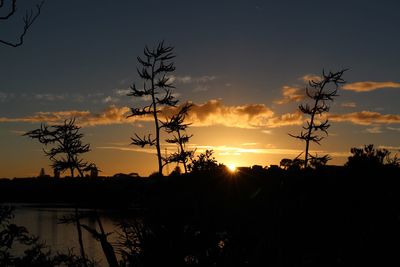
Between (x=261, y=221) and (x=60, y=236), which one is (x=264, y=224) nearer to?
(x=261, y=221)

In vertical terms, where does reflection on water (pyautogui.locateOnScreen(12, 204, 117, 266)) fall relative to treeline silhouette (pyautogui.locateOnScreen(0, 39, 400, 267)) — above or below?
below

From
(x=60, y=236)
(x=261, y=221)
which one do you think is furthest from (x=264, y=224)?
(x=60, y=236)

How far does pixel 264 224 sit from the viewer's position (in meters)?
4.02

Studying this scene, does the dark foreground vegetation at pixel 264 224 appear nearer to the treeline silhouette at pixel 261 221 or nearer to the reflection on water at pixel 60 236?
the treeline silhouette at pixel 261 221

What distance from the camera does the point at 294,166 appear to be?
646 cm

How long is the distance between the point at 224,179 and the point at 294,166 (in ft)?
11.4

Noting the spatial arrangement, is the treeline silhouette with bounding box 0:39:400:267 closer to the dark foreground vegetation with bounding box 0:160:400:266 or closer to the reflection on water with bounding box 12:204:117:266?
the dark foreground vegetation with bounding box 0:160:400:266

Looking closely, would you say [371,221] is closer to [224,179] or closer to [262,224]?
[262,224]

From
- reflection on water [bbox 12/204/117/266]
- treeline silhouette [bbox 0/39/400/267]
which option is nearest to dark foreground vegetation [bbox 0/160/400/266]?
treeline silhouette [bbox 0/39/400/267]

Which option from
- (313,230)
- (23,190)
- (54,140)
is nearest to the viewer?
(313,230)

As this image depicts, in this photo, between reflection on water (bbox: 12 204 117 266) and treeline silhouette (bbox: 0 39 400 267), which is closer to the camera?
treeline silhouette (bbox: 0 39 400 267)

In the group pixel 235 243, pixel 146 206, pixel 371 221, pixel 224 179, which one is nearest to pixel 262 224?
pixel 235 243

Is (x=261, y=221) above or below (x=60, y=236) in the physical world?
above

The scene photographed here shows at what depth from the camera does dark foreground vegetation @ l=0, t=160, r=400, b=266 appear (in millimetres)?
3900
